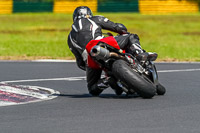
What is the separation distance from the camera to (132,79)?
8828 millimetres

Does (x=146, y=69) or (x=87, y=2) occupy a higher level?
(x=146, y=69)

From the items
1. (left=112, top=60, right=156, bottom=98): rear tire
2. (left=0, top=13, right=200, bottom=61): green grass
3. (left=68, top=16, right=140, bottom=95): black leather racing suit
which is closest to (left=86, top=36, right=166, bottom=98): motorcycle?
(left=112, top=60, right=156, bottom=98): rear tire

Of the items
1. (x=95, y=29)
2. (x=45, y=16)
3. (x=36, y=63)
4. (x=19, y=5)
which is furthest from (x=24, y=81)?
(x=19, y=5)

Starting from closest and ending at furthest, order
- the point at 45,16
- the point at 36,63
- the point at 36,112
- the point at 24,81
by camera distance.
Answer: the point at 36,112
the point at 24,81
the point at 36,63
the point at 45,16

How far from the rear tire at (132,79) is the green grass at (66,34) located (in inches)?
363

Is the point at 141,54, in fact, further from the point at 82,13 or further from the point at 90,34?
the point at 82,13

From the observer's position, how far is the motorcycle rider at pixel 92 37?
9352 mm

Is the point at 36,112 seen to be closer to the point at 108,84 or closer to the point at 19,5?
the point at 108,84

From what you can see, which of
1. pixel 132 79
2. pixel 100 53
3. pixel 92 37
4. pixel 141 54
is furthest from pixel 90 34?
pixel 132 79

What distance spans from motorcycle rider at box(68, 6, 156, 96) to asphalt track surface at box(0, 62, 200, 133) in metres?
0.26

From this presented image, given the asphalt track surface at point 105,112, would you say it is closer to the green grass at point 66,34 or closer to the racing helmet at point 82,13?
the racing helmet at point 82,13

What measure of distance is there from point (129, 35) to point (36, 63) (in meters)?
7.56

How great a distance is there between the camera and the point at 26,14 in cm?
4103

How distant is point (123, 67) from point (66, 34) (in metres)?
20.9
